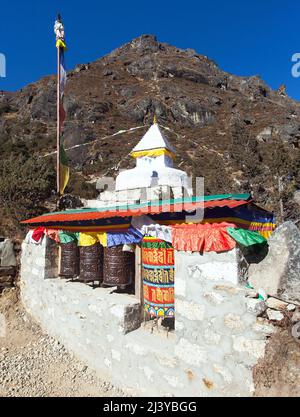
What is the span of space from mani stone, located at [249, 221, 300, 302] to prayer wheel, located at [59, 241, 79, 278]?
429 centimetres

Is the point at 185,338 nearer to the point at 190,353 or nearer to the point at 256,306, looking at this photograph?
the point at 190,353

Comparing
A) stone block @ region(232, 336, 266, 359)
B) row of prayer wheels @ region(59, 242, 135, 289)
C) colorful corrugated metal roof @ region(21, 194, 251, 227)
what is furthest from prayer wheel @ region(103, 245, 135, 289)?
stone block @ region(232, 336, 266, 359)

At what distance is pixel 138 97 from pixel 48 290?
51.7 metres

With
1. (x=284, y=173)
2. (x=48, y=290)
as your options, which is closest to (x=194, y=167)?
(x=284, y=173)

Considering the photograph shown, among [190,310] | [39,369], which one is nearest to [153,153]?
[190,310]

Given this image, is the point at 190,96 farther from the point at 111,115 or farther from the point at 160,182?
the point at 160,182

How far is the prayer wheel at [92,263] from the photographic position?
6.04 metres

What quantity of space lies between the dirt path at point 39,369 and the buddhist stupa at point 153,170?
4.42 meters

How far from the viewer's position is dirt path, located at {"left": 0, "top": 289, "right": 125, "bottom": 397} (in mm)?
4672

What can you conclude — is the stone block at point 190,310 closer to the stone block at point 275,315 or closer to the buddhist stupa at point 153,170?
the stone block at point 275,315

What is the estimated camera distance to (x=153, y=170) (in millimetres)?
8445

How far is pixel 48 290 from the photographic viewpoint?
679cm

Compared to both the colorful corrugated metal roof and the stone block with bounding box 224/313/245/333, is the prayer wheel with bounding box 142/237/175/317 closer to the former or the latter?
the colorful corrugated metal roof

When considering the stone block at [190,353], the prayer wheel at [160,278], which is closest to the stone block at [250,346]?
the stone block at [190,353]
